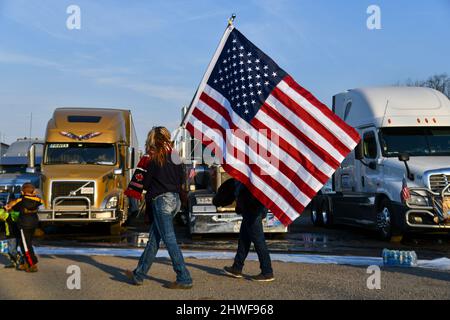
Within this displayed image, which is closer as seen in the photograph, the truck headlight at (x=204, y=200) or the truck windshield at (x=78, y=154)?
the truck headlight at (x=204, y=200)

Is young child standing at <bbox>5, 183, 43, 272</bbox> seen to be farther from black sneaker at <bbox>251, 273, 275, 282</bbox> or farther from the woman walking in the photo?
black sneaker at <bbox>251, 273, 275, 282</bbox>

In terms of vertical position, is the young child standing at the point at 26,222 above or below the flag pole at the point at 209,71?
below

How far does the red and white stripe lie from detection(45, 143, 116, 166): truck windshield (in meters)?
8.97

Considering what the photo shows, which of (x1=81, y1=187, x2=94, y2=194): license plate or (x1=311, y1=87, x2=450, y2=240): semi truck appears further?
(x1=81, y1=187, x2=94, y2=194): license plate

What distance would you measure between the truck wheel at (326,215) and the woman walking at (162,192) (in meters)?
10.5

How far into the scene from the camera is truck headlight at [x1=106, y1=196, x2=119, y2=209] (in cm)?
1441

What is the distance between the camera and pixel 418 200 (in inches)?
478

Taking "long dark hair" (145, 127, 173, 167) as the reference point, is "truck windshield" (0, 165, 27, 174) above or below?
above

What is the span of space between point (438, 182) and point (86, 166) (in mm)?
8476

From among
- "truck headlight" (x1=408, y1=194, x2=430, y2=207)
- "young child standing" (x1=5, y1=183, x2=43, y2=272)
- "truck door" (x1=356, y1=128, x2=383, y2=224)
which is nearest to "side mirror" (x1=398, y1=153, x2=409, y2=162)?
"truck headlight" (x1=408, y1=194, x2=430, y2=207)

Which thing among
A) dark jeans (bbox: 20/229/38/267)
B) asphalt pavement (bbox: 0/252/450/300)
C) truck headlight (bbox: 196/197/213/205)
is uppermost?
truck headlight (bbox: 196/197/213/205)

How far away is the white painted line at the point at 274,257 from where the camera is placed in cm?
912

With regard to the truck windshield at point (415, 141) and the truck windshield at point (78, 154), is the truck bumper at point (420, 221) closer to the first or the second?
the truck windshield at point (415, 141)

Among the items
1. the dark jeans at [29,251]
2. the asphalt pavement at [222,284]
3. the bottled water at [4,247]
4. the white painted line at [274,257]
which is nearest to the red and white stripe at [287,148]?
the asphalt pavement at [222,284]
